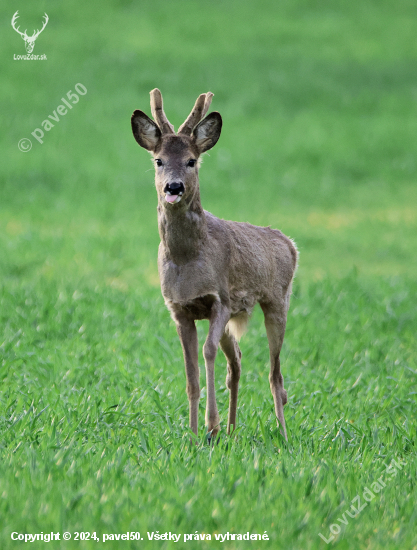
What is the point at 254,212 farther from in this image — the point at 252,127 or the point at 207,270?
the point at 207,270

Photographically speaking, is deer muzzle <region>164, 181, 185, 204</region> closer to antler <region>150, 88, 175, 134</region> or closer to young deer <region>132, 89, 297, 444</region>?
young deer <region>132, 89, 297, 444</region>

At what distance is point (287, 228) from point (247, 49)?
13.6 metres

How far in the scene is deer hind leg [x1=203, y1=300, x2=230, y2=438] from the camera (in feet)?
17.0

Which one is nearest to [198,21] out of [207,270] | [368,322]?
[368,322]

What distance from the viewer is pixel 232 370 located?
600 centimetres

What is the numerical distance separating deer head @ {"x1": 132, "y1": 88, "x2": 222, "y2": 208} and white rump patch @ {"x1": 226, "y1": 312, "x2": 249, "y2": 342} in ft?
3.69

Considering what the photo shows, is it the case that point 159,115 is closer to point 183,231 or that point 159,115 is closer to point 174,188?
point 174,188

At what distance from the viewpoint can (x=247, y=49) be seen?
27.2 meters

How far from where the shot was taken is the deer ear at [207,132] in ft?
16.9

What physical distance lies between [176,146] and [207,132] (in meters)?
0.24

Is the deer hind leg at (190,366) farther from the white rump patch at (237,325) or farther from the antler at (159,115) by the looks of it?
the antler at (159,115)

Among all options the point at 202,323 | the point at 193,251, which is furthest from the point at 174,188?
the point at 202,323

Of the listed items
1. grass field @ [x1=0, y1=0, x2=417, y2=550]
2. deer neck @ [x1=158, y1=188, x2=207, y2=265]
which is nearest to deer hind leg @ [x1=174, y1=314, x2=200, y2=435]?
grass field @ [x1=0, y1=0, x2=417, y2=550]

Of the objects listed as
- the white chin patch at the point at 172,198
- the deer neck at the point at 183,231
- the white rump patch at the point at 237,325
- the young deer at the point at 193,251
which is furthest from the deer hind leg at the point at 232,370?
the white chin patch at the point at 172,198
